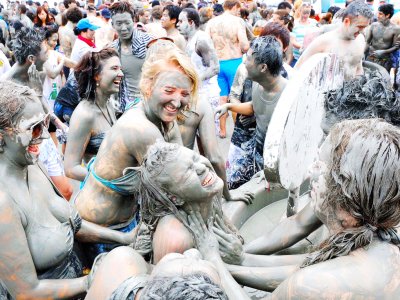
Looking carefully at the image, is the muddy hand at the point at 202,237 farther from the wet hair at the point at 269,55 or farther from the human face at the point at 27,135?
the wet hair at the point at 269,55

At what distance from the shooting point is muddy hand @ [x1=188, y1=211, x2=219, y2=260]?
181 cm

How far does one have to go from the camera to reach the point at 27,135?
1947 millimetres

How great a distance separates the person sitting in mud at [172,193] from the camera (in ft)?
5.81

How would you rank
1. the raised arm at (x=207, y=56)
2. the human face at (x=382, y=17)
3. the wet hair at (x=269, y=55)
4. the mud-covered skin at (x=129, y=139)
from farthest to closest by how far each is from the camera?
the human face at (x=382, y=17)
the raised arm at (x=207, y=56)
the wet hair at (x=269, y=55)
the mud-covered skin at (x=129, y=139)

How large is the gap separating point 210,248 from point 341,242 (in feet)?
1.81

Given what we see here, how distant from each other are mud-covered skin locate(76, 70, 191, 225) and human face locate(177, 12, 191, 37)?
5.32m

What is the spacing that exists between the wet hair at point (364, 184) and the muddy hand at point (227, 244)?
20.4 inches

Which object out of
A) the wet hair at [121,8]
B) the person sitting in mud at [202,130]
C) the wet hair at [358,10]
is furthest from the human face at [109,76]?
the wet hair at [358,10]

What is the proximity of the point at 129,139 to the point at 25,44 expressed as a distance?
103 inches

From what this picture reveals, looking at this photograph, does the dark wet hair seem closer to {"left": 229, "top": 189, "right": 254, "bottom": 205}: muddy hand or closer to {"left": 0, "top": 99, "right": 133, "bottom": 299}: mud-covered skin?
{"left": 229, "top": 189, "right": 254, "bottom": 205}: muddy hand

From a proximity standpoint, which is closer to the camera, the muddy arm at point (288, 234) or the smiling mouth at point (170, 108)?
the muddy arm at point (288, 234)

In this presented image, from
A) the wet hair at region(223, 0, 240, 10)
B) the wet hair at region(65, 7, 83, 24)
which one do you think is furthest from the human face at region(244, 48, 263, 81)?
the wet hair at region(65, 7, 83, 24)

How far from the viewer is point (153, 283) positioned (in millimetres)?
1149

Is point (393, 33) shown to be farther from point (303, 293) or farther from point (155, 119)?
point (303, 293)
